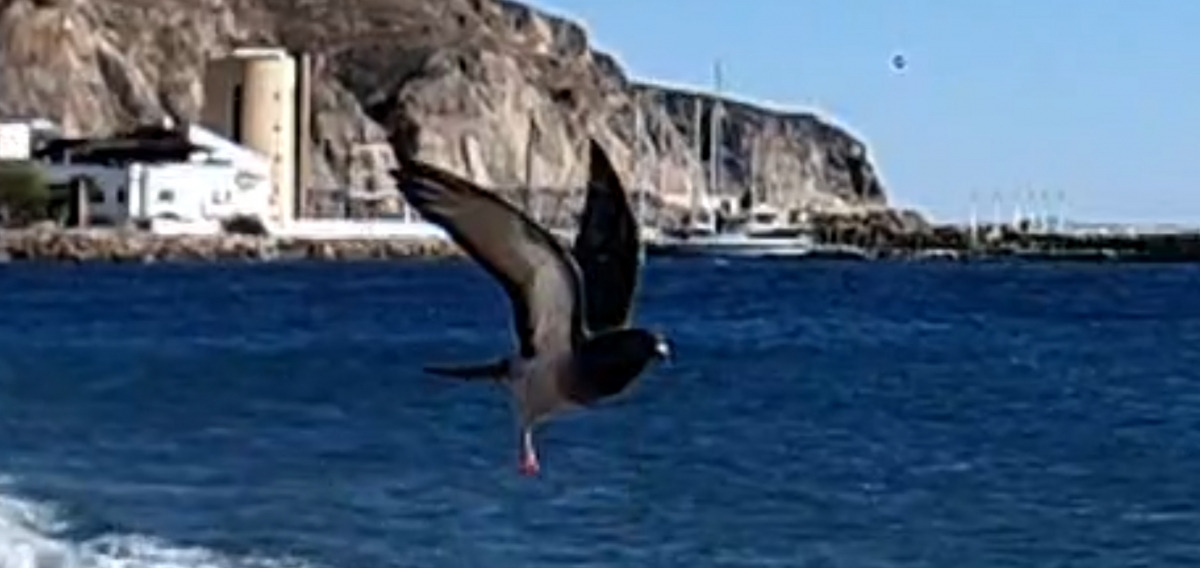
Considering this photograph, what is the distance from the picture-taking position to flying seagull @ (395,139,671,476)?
3.61 metres

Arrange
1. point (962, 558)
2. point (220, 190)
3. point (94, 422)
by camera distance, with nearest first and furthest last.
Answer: point (962, 558) < point (94, 422) < point (220, 190)

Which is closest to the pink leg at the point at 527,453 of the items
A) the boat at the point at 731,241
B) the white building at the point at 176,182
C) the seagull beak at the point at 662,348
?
the seagull beak at the point at 662,348

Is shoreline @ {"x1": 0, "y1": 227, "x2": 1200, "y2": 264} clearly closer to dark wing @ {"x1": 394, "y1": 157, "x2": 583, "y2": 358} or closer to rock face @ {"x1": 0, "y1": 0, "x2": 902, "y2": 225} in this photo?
rock face @ {"x1": 0, "y1": 0, "x2": 902, "y2": 225}

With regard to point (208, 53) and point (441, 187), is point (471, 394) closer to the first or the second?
point (441, 187)

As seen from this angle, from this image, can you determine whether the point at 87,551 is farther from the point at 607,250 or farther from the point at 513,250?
the point at 513,250

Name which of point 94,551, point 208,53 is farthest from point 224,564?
point 208,53

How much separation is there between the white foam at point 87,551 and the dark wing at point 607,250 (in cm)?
1767

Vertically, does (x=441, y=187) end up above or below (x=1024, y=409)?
above

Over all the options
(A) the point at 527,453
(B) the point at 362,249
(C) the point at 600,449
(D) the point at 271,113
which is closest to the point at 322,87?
(D) the point at 271,113

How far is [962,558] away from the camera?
95.8 ft

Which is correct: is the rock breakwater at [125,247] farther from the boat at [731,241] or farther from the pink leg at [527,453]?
the pink leg at [527,453]

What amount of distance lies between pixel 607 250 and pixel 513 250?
0.64 feet

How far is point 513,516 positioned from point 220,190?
382ft

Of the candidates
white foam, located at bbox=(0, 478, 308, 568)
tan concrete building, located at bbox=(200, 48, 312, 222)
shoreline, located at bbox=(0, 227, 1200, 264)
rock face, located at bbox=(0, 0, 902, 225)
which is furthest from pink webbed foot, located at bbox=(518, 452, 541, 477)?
tan concrete building, located at bbox=(200, 48, 312, 222)
